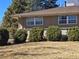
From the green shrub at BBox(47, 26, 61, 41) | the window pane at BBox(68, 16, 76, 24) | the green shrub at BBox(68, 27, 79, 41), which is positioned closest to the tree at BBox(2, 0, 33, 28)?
the window pane at BBox(68, 16, 76, 24)

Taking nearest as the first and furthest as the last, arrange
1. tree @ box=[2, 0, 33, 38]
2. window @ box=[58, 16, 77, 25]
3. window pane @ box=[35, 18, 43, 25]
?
window @ box=[58, 16, 77, 25] → window pane @ box=[35, 18, 43, 25] → tree @ box=[2, 0, 33, 38]

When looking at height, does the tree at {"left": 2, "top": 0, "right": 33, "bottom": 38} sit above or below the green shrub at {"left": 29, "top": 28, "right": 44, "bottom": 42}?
above

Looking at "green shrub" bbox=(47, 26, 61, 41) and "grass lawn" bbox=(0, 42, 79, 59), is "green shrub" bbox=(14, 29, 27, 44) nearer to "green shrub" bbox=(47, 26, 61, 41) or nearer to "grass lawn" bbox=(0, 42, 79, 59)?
"green shrub" bbox=(47, 26, 61, 41)

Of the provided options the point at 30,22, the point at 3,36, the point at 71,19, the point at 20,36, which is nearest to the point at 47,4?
the point at 30,22

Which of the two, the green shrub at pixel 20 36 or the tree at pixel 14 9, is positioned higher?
the tree at pixel 14 9

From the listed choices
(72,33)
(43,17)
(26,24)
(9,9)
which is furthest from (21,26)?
(9,9)

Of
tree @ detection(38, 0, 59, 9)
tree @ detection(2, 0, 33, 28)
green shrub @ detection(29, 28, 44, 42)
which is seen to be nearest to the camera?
green shrub @ detection(29, 28, 44, 42)

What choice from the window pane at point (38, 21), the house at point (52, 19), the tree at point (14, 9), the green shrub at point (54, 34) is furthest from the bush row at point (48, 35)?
the tree at point (14, 9)

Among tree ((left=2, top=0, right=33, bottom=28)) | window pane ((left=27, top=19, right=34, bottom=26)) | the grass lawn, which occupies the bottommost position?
the grass lawn

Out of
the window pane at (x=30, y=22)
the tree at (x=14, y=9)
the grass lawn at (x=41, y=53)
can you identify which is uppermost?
the tree at (x=14, y=9)

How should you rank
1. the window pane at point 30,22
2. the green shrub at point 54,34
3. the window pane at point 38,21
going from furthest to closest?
the window pane at point 30,22 → the window pane at point 38,21 → the green shrub at point 54,34

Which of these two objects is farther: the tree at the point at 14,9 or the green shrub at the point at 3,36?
the tree at the point at 14,9

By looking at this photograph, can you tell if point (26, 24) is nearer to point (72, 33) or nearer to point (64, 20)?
point (64, 20)

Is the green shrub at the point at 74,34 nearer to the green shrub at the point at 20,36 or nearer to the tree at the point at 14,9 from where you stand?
the green shrub at the point at 20,36
